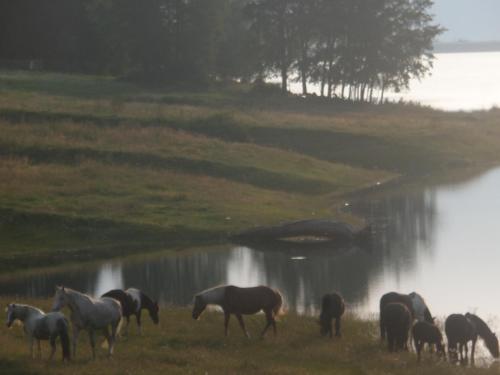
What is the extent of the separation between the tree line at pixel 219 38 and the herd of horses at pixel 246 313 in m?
84.0

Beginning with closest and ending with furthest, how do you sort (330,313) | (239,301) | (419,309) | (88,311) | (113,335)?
1. (88,311)
2. (113,335)
3. (239,301)
4. (330,313)
5. (419,309)

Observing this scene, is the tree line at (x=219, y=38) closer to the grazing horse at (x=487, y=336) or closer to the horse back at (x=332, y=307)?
the horse back at (x=332, y=307)

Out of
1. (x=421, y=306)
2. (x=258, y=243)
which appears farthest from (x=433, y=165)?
(x=421, y=306)

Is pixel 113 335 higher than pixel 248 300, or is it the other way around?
pixel 248 300

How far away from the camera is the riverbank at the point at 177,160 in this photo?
55312 mm

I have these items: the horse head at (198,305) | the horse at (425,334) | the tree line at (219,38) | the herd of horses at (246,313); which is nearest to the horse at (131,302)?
the herd of horses at (246,313)

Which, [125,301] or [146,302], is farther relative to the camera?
[146,302]

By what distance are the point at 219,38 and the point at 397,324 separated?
310ft

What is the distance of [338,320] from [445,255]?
846 inches

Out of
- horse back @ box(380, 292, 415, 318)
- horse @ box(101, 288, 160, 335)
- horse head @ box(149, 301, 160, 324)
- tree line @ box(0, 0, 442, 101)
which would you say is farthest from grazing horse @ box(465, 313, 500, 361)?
tree line @ box(0, 0, 442, 101)

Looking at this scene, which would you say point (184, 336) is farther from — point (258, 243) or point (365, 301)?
point (258, 243)

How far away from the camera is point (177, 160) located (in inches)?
2778

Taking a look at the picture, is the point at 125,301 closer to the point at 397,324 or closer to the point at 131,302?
the point at 131,302

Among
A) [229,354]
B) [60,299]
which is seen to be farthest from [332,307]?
[60,299]
